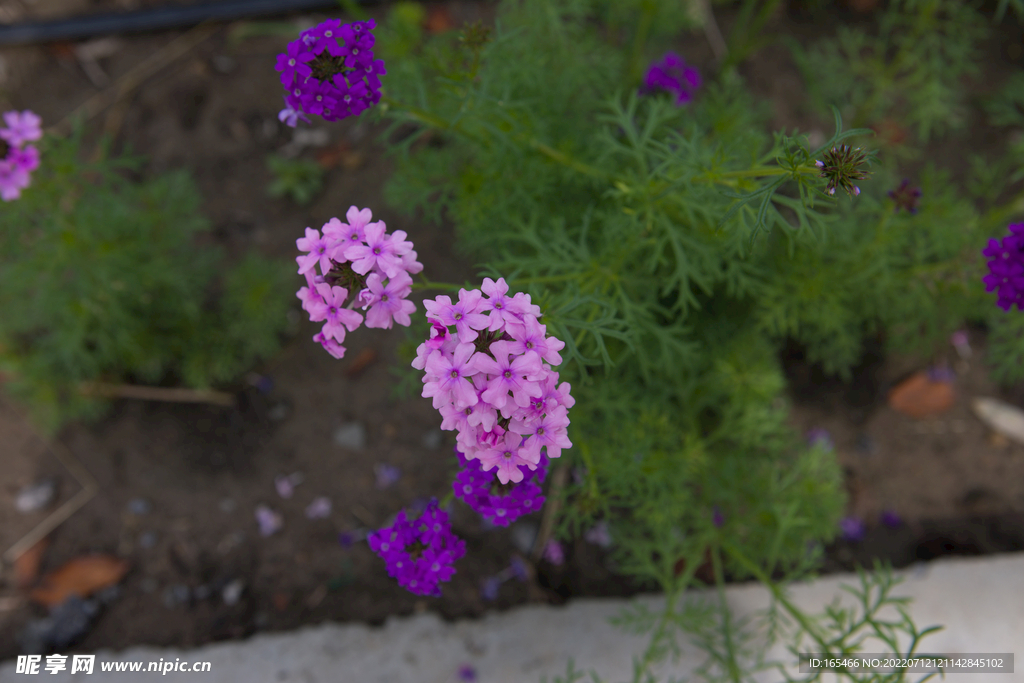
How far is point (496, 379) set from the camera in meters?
1.94

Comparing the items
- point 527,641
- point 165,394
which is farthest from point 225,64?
point 527,641

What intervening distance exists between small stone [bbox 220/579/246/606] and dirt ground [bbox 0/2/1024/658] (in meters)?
0.02

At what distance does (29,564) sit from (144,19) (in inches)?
173

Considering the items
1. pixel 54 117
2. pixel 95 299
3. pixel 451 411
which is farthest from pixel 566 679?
pixel 54 117

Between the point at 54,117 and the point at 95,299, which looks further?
the point at 54,117

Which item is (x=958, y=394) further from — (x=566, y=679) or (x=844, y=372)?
(x=566, y=679)

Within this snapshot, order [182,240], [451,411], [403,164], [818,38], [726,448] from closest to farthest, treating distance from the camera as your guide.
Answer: [451,411] < [403,164] < [726,448] < [182,240] < [818,38]

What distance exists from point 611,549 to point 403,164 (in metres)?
2.72

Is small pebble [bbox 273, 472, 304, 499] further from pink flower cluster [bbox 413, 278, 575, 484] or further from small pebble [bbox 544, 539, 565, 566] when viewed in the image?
pink flower cluster [bbox 413, 278, 575, 484]

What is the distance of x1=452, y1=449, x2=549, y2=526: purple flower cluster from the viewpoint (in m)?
2.37

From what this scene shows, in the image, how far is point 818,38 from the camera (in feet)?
17.6

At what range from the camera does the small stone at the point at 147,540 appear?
445cm

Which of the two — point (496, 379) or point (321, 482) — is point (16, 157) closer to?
point (321, 482)

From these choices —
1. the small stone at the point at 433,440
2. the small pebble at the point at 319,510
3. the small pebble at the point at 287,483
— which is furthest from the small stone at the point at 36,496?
the small stone at the point at 433,440
